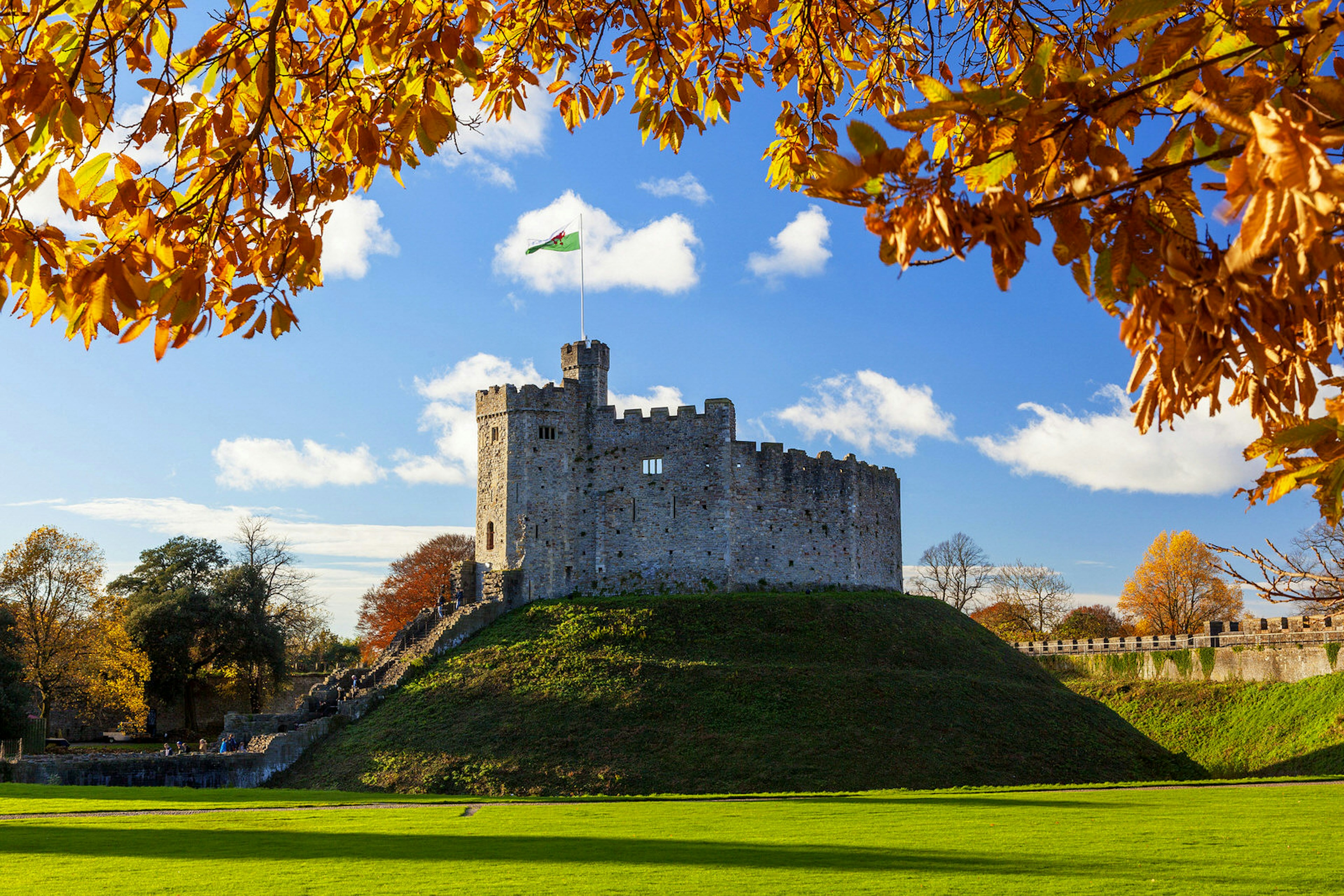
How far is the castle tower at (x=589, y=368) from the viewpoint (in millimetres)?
39219

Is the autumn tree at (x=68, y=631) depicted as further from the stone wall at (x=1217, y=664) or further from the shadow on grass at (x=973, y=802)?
the stone wall at (x=1217, y=664)

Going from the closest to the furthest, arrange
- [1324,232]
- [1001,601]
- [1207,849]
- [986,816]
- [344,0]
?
[1324,232], [344,0], [1207,849], [986,816], [1001,601]

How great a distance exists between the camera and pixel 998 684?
29.7 m

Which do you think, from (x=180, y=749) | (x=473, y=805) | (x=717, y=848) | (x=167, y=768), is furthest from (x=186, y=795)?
(x=717, y=848)

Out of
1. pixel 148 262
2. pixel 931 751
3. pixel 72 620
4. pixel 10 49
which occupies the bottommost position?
pixel 931 751

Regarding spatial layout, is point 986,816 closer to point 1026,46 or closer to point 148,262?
point 1026,46

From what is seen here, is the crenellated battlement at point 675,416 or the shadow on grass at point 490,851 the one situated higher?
the crenellated battlement at point 675,416

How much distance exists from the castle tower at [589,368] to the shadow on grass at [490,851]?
87.9 feet

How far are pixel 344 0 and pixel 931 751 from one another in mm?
22910

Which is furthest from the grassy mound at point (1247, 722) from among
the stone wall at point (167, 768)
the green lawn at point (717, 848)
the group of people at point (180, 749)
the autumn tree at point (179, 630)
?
the autumn tree at point (179, 630)

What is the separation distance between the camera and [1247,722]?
34031mm

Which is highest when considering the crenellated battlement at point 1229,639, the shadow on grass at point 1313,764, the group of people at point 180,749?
the crenellated battlement at point 1229,639

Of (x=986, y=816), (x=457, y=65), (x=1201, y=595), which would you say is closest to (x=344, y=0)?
(x=457, y=65)

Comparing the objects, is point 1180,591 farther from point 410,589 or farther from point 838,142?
Result: point 838,142
